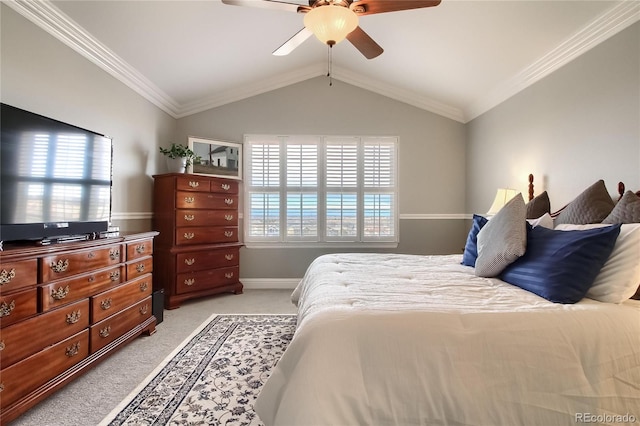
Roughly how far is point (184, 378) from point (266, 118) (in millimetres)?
3451

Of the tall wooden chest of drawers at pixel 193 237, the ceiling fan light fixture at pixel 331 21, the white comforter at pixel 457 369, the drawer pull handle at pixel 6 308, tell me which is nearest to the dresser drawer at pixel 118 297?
the drawer pull handle at pixel 6 308

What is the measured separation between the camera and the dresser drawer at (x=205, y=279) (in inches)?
141

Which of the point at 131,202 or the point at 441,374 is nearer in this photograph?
the point at 441,374

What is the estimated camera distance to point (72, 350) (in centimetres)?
191

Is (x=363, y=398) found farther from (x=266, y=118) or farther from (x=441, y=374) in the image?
(x=266, y=118)

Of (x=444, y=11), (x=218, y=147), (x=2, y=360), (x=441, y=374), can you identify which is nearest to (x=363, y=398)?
(x=441, y=374)

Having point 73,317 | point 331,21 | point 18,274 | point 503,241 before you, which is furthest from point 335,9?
point 73,317

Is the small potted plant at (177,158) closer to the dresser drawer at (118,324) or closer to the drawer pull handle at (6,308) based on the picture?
the dresser drawer at (118,324)

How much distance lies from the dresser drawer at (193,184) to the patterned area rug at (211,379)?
1.60m

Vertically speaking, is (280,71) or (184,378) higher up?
(280,71)

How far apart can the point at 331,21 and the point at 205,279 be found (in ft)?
10.3

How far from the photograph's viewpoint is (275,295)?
406 centimetres

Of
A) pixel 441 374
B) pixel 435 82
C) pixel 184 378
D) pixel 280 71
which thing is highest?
pixel 280 71

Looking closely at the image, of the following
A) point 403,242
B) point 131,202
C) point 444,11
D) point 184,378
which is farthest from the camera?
point 403,242
